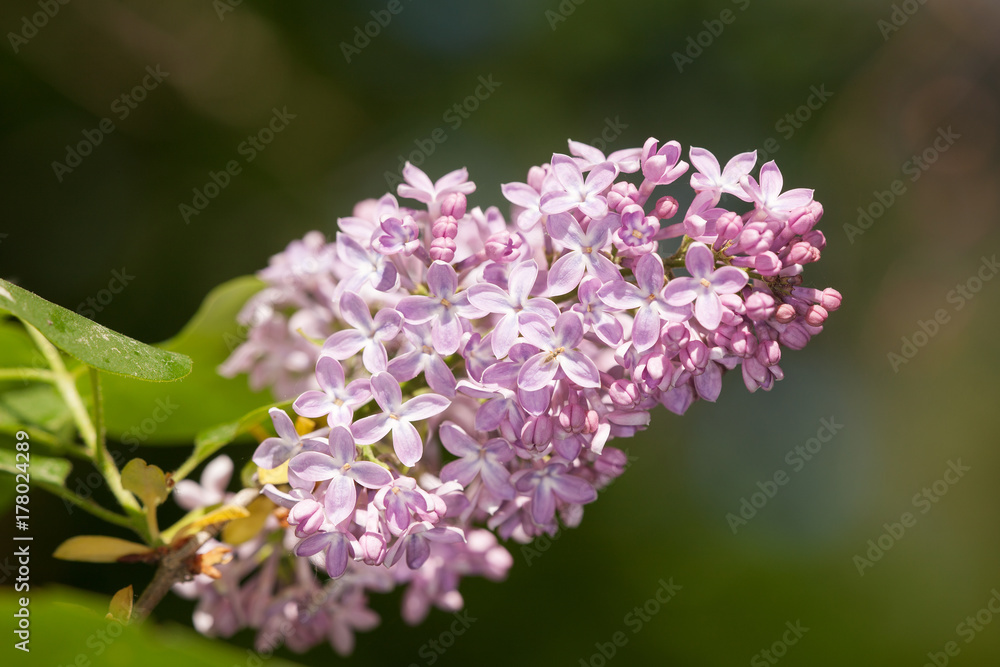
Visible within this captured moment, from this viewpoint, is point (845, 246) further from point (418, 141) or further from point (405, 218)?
point (405, 218)

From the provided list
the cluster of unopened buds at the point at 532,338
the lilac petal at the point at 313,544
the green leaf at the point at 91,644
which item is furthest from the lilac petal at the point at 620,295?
the green leaf at the point at 91,644

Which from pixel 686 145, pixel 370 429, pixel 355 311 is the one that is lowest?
pixel 370 429

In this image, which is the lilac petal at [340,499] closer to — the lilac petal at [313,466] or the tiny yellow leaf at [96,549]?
Answer: the lilac petal at [313,466]

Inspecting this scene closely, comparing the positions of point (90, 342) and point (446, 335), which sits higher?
point (446, 335)

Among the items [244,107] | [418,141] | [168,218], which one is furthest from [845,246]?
[168,218]

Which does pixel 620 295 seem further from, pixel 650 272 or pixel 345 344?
pixel 345 344

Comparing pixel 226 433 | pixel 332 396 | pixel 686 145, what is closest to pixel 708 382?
pixel 332 396
